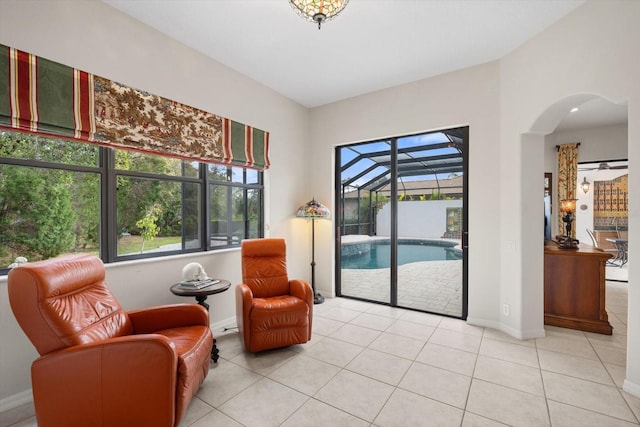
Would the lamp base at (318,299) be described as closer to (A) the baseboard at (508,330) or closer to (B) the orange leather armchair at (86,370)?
(A) the baseboard at (508,330)

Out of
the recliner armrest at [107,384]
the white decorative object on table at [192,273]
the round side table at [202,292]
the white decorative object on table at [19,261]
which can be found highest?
the white decorative object on table at [19,261]

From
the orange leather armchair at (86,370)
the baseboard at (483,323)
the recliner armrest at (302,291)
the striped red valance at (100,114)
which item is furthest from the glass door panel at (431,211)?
the orange leather armchair at (86,370)

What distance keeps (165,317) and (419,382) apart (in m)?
2.13

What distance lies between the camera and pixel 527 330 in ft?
9.93

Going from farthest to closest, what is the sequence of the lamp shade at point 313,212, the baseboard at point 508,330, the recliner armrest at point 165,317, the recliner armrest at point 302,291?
the lamp shade at point 313,212 → the baseboard at point 508,330 → the recliner armrest at point 302,291 → the recliner armrest at point 165,317

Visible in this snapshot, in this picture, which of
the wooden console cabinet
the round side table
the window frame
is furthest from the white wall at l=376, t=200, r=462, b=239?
the round side table

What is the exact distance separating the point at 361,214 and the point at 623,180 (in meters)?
7.49

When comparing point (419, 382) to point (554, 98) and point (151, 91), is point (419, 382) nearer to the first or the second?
point (554, 98)

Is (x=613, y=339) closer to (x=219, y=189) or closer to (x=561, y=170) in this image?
(x=561, y=170)

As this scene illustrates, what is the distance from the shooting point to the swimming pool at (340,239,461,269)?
4145 millimetres

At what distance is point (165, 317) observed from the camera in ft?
7.39

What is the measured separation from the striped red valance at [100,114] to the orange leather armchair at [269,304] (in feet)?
4.19

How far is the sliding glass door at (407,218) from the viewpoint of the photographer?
3789 millimetres

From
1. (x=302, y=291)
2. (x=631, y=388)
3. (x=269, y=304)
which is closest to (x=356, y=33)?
(x=302, y=291)
